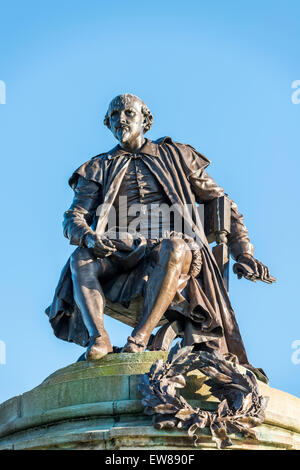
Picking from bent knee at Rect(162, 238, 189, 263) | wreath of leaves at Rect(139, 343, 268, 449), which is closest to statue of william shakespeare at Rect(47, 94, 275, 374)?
bent knee at Rect(162, 238, 189, 263)

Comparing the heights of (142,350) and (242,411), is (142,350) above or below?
above

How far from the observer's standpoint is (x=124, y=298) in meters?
13.1

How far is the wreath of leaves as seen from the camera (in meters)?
10.4

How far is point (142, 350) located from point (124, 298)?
1.26 meters

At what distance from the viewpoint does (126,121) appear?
14.6m

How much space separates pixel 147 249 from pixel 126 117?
8.15 ft

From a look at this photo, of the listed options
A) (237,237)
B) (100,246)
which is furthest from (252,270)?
(100,246)

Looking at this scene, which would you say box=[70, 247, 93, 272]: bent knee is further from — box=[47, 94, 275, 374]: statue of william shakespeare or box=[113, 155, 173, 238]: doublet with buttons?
box=[113, 155, 173, 238]: doublet with buttons

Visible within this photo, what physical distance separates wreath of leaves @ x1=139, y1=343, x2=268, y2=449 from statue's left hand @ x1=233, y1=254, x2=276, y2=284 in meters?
2.75

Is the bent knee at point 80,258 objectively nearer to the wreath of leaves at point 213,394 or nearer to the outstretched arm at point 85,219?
the outstretched arm at point 85,219

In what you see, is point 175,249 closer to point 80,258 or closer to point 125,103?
point 80,258
